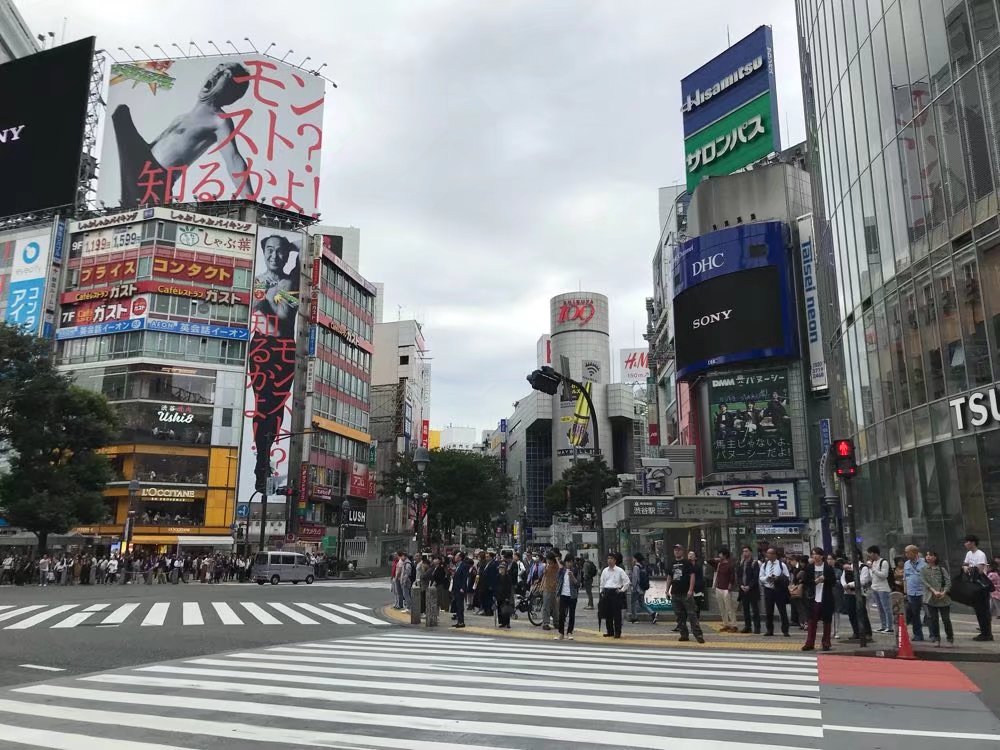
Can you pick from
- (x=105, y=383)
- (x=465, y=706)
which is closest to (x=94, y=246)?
(x=105, y=383)

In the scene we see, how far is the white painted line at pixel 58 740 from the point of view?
6188 mm

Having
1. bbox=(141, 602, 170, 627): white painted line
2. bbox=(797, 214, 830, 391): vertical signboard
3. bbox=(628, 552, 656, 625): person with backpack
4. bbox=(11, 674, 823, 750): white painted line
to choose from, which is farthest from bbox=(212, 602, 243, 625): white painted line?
bbox=(797, 214, 830, 391): vertical signboard

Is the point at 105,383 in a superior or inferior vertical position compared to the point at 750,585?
superior

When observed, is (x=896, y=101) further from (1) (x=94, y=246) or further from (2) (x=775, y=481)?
(1) (x=94, y=246)

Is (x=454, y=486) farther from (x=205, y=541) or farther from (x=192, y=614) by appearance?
(x=192, y=614)

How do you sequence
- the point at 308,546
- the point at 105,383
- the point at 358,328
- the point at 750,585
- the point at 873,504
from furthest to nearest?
the point at 358,328 → the point at 308,546 → the point at 105,383 → the point at 873,504 → the point at 750,585

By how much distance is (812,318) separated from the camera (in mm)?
52281

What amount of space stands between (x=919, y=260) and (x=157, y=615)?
22.8m

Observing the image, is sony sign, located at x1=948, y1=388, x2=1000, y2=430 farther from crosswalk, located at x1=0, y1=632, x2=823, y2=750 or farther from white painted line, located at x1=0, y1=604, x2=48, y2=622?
white painted line, located at x1=0, y1=604, x2=48, y2=622

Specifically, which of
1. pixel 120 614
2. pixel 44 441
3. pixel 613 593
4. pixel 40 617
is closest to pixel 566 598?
pixel 613 593

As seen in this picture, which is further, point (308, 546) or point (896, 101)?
point (308, 546)

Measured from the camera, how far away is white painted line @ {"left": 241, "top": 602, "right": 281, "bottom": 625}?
60.4ft

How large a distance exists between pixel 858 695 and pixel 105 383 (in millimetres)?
59003

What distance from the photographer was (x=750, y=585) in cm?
1617
